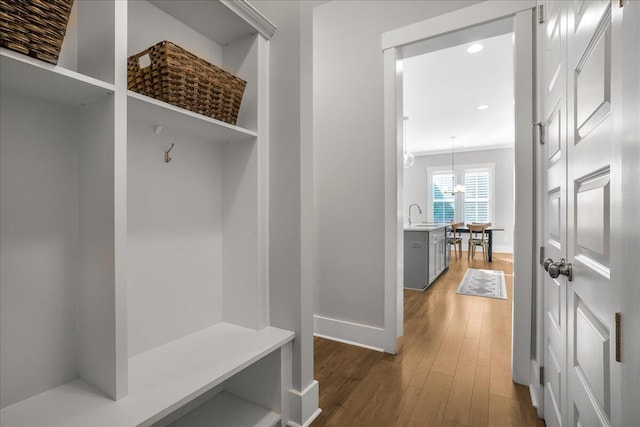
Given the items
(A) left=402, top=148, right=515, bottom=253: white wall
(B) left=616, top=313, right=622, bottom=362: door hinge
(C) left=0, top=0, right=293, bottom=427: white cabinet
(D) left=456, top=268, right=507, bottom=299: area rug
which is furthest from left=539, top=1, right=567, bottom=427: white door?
(A) left=402, top=148, right=515, bottom=253: white wall

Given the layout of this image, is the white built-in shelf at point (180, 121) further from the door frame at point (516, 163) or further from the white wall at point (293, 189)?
the door frame at point (516, 163)

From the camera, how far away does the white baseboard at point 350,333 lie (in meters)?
2.44

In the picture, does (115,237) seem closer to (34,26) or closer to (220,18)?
(34,26)

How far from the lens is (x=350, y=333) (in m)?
2.57

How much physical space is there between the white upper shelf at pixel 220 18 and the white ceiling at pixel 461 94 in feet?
7.25

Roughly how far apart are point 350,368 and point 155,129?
188 centimetres

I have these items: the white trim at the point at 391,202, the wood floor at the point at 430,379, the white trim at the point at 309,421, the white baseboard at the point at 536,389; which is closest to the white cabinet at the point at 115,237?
the white trim at the point at 309,421

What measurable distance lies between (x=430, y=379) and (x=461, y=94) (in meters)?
4.31

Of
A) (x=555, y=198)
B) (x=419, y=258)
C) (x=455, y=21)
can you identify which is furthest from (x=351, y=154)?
(x=419, y=258)

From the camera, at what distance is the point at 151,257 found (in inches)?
53.8

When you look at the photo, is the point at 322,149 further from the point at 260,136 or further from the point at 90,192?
the point at 90,192

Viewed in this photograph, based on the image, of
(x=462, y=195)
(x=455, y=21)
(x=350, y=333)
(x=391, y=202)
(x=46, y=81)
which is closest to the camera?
(x=46, y=81)

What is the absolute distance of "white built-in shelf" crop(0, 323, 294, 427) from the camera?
921 millimetres

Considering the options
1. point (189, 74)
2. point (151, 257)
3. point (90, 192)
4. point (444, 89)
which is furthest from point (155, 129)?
point (444, 89)
